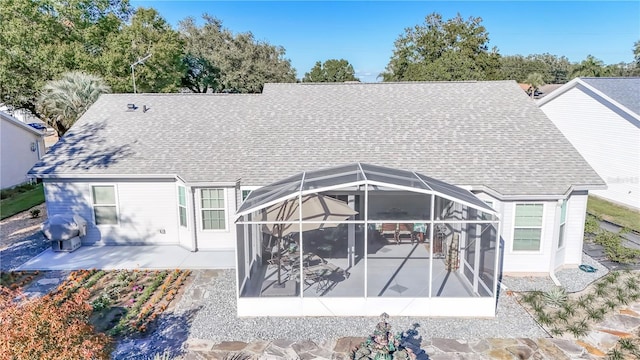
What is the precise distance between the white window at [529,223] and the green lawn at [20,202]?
21.6 metres

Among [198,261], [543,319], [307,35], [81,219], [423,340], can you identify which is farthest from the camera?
[307,35]

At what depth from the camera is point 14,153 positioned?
76.6 ft

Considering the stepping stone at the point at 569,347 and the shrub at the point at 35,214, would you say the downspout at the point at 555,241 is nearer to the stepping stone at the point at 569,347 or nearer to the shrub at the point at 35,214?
the stepping stone at the point at 569,347

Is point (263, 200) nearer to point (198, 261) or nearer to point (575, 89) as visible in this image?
point (198, 261)

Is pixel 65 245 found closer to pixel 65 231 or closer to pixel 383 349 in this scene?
pixel 65 231

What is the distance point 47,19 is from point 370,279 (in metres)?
27.2

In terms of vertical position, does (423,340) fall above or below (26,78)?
below

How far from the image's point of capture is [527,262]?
12.0 m

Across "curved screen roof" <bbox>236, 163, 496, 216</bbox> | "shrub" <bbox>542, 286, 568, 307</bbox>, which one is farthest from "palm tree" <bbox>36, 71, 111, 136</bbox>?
"shrub" <bbox>542, 286, 568, 307</bbox>

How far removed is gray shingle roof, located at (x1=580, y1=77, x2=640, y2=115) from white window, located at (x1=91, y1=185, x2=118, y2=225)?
2312cm

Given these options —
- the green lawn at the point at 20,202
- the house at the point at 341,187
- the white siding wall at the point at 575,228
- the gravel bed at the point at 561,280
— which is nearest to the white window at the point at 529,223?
the house at the point at 341,187

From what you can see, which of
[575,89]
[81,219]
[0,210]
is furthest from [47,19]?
[575,89]

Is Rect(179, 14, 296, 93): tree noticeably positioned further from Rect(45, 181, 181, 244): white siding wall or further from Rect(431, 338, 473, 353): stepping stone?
Rect(431, 338, 473, 353): stepping stone

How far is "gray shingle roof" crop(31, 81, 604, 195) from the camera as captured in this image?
12.9 m
